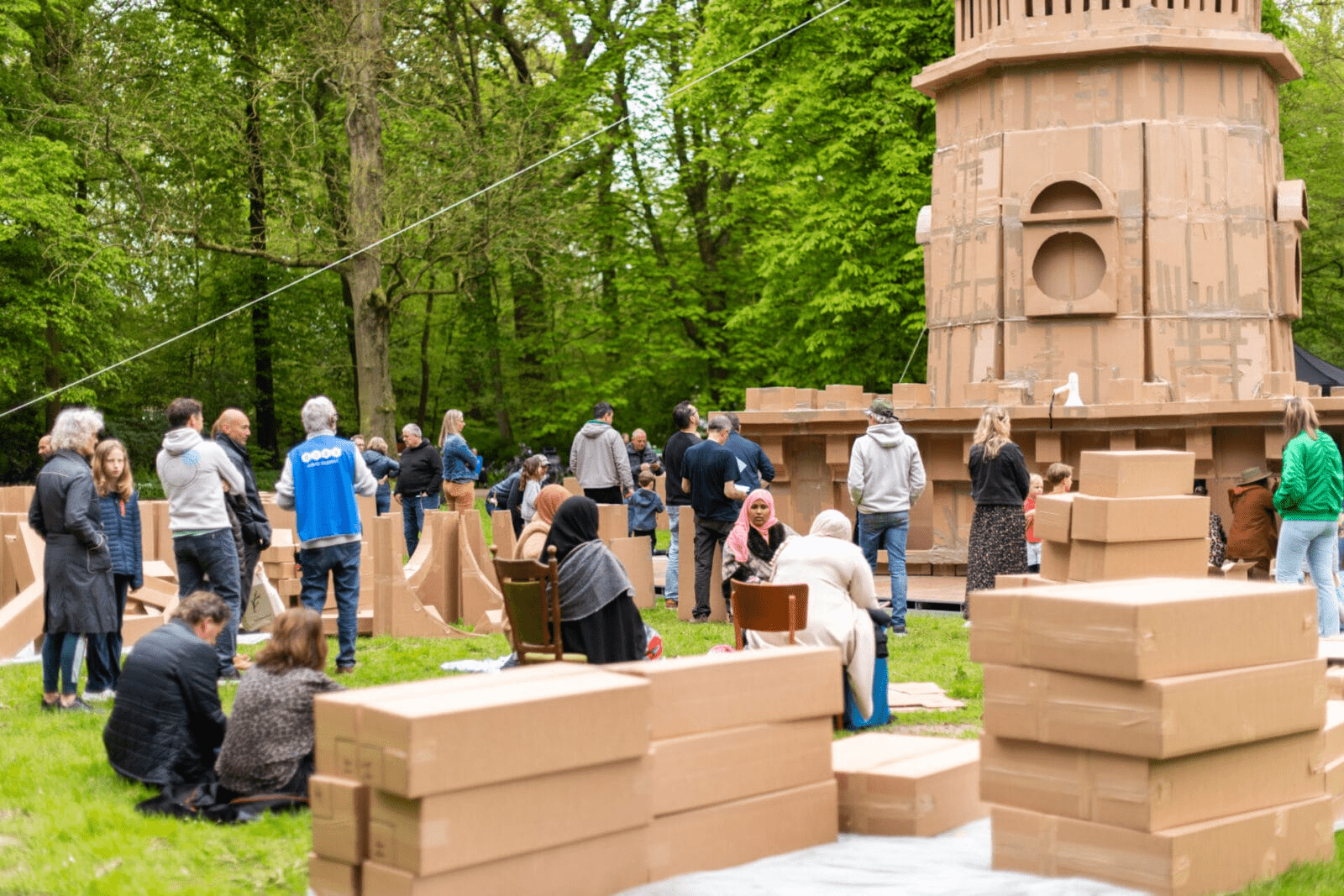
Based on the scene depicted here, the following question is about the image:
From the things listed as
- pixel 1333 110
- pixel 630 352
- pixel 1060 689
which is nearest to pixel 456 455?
pixel 1060 689

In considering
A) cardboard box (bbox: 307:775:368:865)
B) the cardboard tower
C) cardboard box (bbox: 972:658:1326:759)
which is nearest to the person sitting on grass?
cardboard box (bbox: 307:775:368:865)

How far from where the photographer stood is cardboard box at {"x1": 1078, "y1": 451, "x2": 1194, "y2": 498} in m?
8.49

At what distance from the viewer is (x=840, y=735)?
8.30 metres

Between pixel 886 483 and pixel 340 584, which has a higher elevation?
pixel 886 483

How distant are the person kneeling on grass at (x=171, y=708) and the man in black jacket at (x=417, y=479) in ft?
31.9

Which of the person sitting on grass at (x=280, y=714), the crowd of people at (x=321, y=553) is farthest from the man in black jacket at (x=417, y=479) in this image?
the person sitting on grass at (x=280, y=714)

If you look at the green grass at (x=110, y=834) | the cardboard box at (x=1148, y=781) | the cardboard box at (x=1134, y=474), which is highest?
the cardboard box at (x=1134, y=474)

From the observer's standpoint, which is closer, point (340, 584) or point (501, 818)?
point (501, 818)

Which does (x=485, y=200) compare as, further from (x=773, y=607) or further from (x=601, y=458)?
(x=773, y=607)

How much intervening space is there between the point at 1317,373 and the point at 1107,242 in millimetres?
8329

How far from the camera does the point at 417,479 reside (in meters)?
17.0

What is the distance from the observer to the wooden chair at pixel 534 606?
29.2 ft

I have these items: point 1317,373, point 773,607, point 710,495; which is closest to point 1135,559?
point 773,607

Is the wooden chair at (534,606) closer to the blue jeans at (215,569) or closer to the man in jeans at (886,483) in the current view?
the blue jeans at (215,569)
